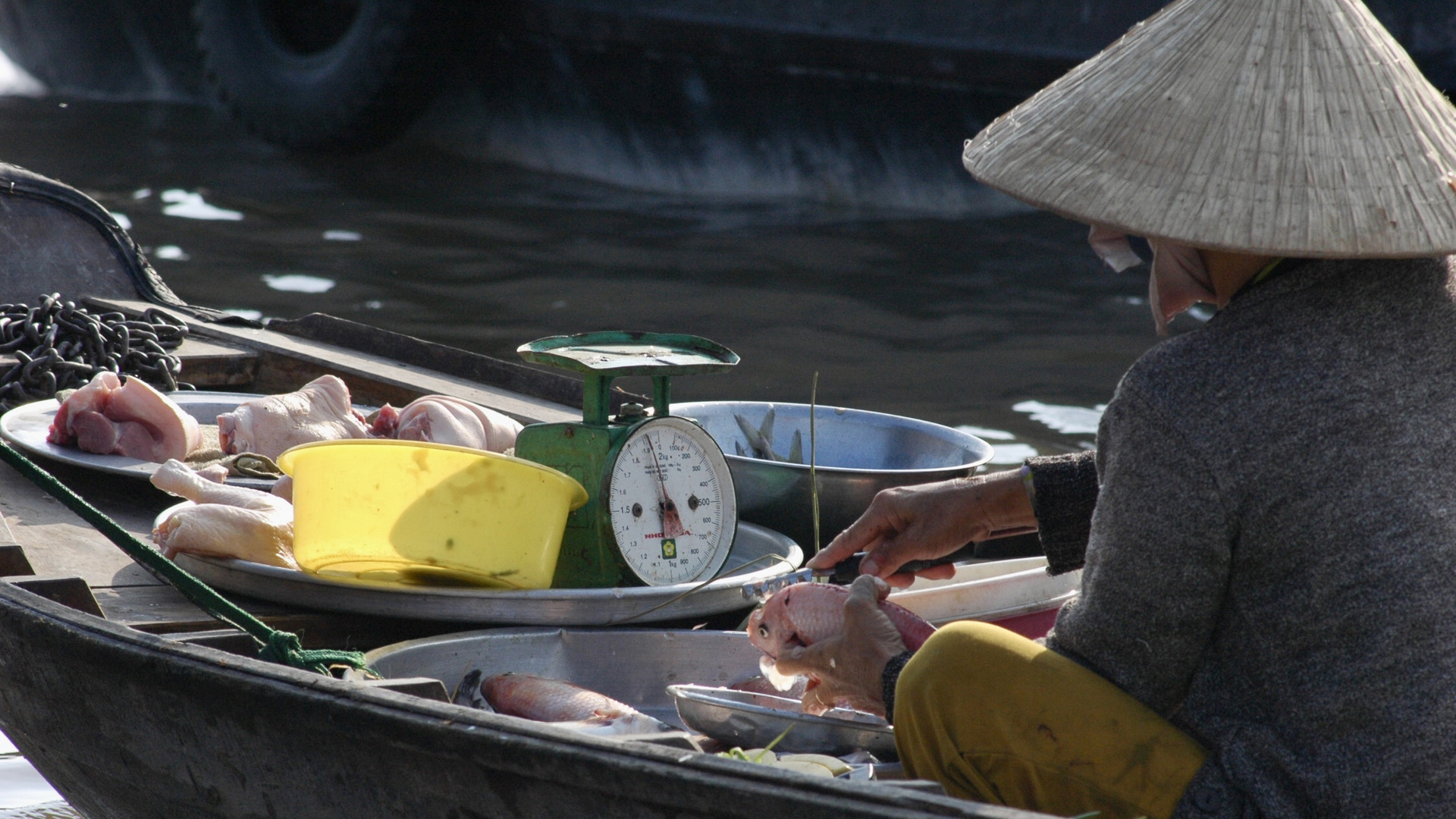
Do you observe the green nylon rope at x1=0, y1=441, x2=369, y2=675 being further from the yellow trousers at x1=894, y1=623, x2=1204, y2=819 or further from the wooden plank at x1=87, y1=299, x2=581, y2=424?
the wooden plank at x1=87, y1=299, x2=581, y2=424

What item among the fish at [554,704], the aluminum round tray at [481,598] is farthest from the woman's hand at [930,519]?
the fish at [554,704]

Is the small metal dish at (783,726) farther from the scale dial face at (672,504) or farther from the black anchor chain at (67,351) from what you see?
the black anchor chain at (67,351)

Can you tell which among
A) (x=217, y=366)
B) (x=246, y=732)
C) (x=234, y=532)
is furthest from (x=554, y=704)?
(x=217, y=366)

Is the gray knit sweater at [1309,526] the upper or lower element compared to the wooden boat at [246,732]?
upper

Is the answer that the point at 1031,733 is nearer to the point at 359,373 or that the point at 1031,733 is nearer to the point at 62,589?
the point at 62,589

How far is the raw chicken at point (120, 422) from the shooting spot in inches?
112

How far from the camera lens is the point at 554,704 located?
2.07m

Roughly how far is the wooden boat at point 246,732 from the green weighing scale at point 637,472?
289 mm

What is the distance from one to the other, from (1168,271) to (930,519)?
2.33 feet

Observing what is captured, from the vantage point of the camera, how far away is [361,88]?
34.3 feet

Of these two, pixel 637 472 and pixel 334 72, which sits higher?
pixel 334 72

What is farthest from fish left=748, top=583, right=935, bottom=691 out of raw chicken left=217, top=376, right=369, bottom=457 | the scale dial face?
raw chicken left=217, top=376, right=369, bottom=457

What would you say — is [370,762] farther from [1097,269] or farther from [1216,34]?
[1097,269]

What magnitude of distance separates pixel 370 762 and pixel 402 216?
29.1 feet
